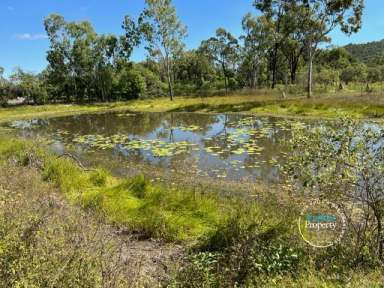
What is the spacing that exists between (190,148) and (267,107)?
534 inches

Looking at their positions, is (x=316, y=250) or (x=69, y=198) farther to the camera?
(x=69, y=198)

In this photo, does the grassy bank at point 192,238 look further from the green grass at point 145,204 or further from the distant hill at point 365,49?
the distant hill at point 365,49

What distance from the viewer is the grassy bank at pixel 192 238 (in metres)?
3.71

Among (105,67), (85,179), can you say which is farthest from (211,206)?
(105,67)

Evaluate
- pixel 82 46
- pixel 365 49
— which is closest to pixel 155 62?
pixel 82 46

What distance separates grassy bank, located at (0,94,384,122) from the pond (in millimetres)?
2982

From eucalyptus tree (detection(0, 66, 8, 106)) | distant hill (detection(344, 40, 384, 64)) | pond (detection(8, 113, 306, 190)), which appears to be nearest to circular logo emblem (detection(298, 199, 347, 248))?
pond (detection(8, 113, 306, 190))

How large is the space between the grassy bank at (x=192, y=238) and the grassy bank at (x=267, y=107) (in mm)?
7487

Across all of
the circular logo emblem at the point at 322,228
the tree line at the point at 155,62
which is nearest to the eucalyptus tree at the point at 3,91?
the tree line at the point at 155,62

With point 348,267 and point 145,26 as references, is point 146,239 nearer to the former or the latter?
point 348,267

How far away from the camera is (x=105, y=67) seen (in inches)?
2037

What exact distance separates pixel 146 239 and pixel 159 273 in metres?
1.50

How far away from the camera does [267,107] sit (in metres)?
26.3

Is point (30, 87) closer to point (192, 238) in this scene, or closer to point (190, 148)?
point (190, 148)
